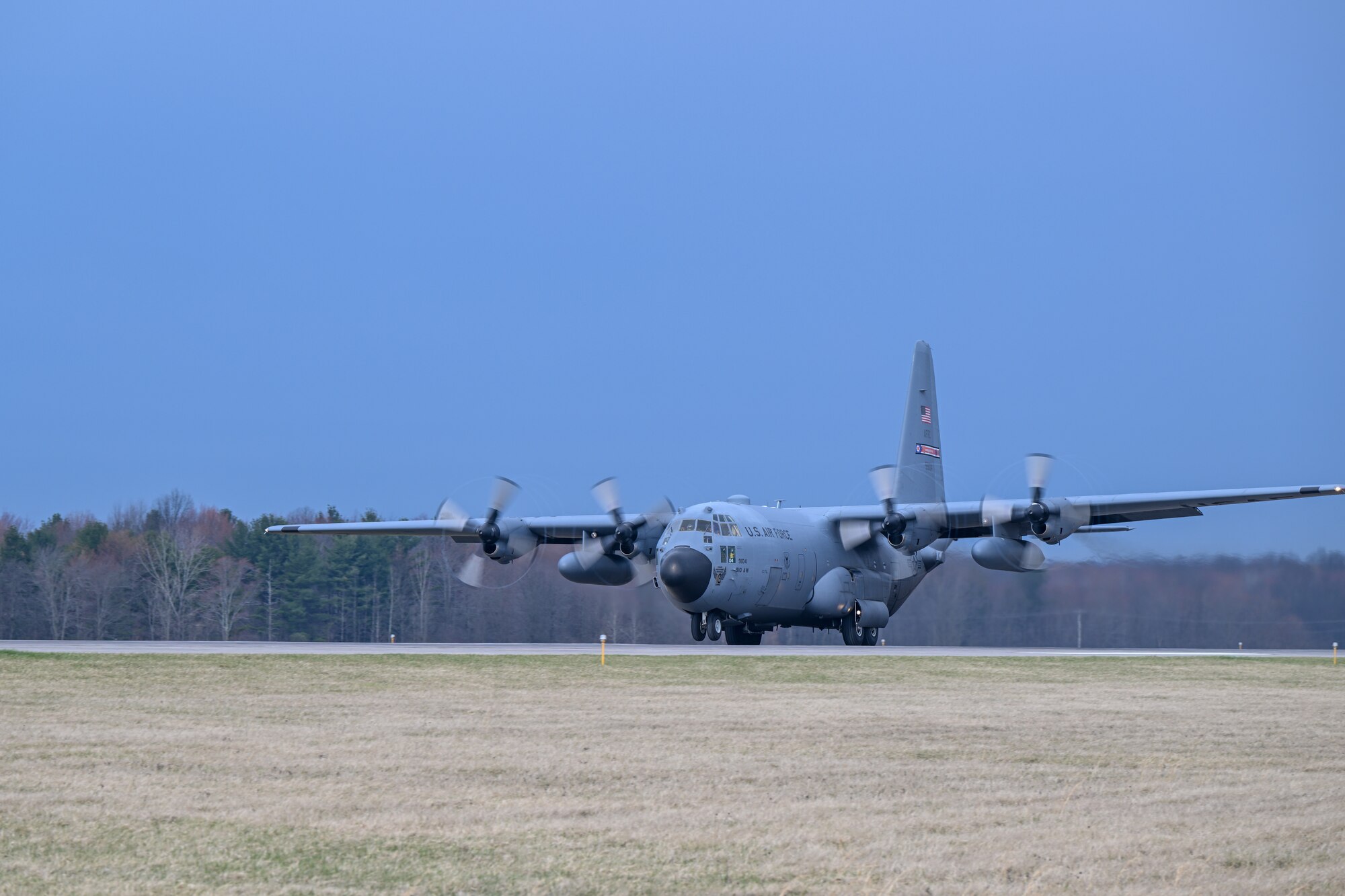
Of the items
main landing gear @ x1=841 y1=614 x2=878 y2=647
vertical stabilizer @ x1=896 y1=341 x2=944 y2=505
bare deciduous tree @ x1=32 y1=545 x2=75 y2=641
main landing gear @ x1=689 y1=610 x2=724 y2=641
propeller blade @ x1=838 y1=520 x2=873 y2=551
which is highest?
vertical stabilizer @ x1=896 y1=341 x2=944 y2=505

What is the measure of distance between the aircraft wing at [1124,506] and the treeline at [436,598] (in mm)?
4495

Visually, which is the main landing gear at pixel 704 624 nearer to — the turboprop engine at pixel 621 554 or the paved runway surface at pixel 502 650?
the paved runway surface at pixel 502 650

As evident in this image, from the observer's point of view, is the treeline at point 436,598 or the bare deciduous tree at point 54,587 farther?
the bare deciduous tree at point 54,587

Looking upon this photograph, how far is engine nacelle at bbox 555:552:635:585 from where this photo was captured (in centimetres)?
4366

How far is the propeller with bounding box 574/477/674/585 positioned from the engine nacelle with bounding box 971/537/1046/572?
1012 centimetres

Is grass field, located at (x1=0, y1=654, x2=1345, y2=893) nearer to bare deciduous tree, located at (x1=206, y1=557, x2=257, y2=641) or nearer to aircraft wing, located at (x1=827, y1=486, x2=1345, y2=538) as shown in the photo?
aircraft wing, located at (x1=827, y1=486, x2=1345, y2=538)

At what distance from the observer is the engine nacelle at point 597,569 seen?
4366 centimetres

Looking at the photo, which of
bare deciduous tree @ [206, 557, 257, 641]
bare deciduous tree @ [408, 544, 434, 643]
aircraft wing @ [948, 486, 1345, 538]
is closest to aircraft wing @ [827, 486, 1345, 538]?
aircraft wing @ [948, 486, 1345, 538]

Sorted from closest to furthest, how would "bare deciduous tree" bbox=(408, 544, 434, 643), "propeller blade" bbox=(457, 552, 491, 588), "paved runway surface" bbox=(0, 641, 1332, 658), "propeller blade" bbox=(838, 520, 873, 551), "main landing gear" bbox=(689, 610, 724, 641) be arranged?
"paved runway surface" bbox=(0, 641, 1332, 658) < "main landing gear" bbox=(689, 610, 724, 641) < "propeller blade" bbox=(457, 552, 491, 588) < "propeller blade" bbox=(838, 520, 873, 551) < "bare deciduous tree" bbox=(408, 544, 434, 643)

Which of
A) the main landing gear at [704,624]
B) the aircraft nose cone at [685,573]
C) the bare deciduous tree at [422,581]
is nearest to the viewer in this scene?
the aircraft nose cone at [685,573]

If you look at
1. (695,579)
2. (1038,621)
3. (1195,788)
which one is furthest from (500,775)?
(1038,621)

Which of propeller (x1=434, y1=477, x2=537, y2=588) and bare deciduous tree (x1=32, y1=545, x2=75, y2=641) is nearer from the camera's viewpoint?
propeller (x1=434, y1=477, x2=537, y2=588)

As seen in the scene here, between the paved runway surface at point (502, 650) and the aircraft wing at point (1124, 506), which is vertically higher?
the aircraft wing at point (1124, 506)

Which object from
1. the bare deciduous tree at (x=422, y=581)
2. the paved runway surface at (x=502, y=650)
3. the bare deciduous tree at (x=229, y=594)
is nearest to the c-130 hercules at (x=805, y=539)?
the paved runway surface at (x=502, y=650)
